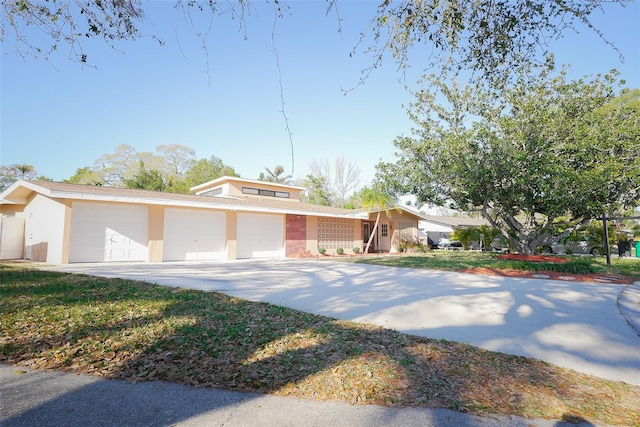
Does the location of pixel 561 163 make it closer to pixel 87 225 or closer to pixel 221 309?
pixel 221 309

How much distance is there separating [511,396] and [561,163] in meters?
13.5

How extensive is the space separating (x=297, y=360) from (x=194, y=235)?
45.3ft

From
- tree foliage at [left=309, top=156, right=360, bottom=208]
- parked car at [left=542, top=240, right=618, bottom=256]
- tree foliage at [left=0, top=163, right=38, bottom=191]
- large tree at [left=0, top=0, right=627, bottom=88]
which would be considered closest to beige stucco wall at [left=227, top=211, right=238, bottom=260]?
large tree at [left=0, top=0, right=627, bottom=88]

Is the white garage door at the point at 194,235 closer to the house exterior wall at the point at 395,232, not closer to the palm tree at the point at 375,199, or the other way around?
the palm tree at the point at 375,199

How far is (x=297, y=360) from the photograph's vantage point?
349 centimetres

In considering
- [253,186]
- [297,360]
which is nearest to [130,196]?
[253,186]

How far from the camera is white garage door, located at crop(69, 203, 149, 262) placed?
42.3ft

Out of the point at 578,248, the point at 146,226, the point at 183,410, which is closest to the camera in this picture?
the point at 183,410

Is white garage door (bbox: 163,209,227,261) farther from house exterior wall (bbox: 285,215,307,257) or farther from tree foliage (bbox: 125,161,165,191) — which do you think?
tree foliage (bbox: 125,161,165,191)

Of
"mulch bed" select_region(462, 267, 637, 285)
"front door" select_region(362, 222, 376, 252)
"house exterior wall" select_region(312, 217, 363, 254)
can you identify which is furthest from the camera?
"front door" select_region(362, 222, 376, 252)

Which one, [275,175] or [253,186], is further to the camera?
[275,175]

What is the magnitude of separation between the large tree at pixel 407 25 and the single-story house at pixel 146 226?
30.8 ft

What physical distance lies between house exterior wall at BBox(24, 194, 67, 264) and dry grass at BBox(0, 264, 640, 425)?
858cm

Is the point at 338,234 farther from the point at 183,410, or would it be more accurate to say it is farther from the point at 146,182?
the point at 183,410
